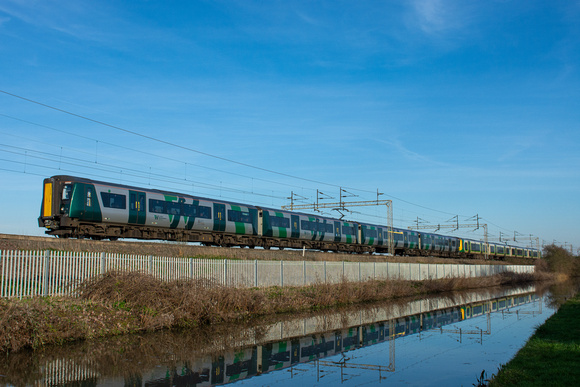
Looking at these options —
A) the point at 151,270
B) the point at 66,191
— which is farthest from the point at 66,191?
the point at 151,270

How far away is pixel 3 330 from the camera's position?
407 inches

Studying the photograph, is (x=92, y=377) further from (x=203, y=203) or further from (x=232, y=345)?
(x=203, y=203)

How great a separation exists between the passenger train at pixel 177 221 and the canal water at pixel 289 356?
11677mm

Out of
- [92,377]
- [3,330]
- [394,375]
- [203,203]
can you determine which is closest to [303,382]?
[394,375]

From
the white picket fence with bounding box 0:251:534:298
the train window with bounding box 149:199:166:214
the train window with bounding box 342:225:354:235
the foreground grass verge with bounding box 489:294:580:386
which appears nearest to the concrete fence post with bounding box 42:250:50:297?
the white picket fence with bounding box 0:251:534:298

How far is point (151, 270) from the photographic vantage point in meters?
16.6

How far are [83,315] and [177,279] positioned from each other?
416 cm

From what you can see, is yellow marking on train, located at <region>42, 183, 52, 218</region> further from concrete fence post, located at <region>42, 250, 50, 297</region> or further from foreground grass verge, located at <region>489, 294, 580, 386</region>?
foreground grass verge, located at <region>489, 294, 580, 386</region>

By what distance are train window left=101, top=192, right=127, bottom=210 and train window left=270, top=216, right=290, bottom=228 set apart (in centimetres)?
1279

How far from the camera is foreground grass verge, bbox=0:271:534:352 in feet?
35.9

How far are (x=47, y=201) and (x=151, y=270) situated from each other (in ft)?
33.2

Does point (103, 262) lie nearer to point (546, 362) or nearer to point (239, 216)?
point (546, 362)

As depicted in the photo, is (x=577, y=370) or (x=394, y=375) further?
(x=394, y=375)

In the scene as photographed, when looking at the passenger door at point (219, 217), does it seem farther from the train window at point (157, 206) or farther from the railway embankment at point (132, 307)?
the railway embankment at point (132, 307)
